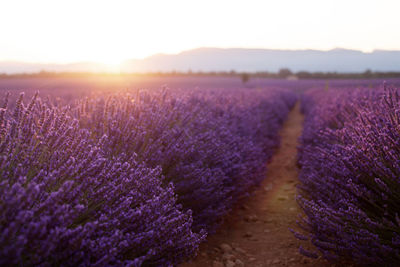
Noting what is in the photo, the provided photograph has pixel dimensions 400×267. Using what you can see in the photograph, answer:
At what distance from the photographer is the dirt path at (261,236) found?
→ 8.53 feet

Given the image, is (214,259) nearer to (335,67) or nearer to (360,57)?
(335,67)

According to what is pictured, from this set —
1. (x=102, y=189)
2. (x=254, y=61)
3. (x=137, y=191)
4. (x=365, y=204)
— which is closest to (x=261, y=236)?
(x=365, y=204)

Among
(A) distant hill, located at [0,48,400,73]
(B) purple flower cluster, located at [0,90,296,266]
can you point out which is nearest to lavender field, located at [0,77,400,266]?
(B) purple flower cluster, located at [0,90,296,266]

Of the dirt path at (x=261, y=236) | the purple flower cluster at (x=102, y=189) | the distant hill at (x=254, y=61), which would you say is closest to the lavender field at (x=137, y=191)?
the purple flower cluster at (x=102, y=189)

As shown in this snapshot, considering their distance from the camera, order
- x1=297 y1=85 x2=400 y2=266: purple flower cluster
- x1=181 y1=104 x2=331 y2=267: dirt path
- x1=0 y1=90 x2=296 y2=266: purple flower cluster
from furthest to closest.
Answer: x1=181 y1=104 x2=331 y2=267: dirt path
x1=297 y1=85 x2=400 y2=266: purple flower cluster
x1=0 y1=90 x2=296 y2=266: purple flower cluster

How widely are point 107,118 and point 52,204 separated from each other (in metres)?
1.33

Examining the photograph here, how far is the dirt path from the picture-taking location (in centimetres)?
260

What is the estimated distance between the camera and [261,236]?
10.1 ft

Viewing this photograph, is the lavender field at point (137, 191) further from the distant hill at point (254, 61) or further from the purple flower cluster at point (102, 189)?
the distant hill at point (254, 61)

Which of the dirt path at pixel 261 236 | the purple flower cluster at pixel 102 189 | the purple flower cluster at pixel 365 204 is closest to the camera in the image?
the purple flower cluster at pixel 102 189

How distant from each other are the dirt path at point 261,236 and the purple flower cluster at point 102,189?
0.26 m

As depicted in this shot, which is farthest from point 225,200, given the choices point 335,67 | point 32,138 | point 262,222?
point 335,67

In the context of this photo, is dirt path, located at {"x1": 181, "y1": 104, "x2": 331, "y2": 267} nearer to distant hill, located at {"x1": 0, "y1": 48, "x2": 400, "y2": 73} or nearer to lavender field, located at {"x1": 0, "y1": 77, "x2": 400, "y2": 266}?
lavender field, located at {"x1": 0, "y1": 77, "x2": 400, "y2": 266}

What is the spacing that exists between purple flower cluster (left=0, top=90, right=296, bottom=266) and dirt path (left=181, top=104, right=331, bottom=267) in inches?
10.3
